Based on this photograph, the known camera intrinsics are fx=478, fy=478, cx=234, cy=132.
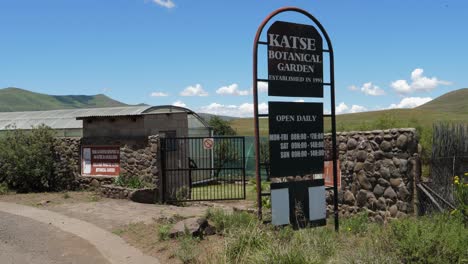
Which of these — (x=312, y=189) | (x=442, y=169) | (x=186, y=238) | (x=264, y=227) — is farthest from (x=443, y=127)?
(x=186, y=238)

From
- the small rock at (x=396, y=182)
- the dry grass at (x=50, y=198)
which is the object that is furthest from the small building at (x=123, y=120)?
the small rock at (x=396, y=182)

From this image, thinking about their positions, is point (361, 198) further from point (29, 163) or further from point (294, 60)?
point (29, 163)

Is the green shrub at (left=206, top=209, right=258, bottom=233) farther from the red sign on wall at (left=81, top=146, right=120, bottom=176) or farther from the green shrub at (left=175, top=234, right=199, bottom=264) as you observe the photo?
the red sign on wall at (left=81, top=146, right=120, bottom=176)

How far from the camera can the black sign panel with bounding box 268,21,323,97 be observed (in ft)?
23.7

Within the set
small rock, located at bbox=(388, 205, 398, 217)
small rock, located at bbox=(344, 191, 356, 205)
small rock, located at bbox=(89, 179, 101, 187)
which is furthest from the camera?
small rock, located at bbox=(89, 179, 101, 187)

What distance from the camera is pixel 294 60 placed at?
7.49m

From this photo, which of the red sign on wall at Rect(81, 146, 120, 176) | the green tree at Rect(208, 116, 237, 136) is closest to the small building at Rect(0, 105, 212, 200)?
the red sign on wall at Rect(81, 146, 120, 176)

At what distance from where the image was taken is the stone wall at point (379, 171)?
9305 mm

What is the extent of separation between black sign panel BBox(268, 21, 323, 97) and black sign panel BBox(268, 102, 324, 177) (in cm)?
24

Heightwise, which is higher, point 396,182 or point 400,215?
point 396,182

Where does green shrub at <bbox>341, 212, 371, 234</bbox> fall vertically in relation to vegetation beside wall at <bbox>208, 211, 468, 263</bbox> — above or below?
below

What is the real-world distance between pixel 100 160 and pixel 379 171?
34.2 feet

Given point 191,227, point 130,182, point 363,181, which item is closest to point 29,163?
point 130,182

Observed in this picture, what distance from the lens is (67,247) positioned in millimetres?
8734
